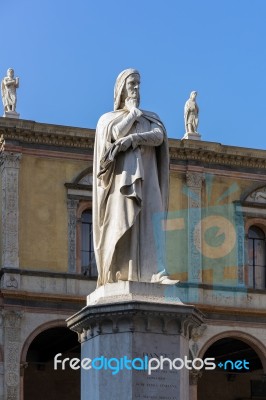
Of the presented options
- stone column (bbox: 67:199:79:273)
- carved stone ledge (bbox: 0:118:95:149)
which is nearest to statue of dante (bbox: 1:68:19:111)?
carved stone ledge (bbox: 0:118:95:149)

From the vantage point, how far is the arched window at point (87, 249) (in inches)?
1413

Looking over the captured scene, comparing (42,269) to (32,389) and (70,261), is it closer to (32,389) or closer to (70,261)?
(70,261)

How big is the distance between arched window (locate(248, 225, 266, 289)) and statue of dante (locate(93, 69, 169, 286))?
→ 86.3 ft

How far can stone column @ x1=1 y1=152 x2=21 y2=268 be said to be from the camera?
3528cm

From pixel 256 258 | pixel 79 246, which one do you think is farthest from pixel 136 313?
pixel 256 258

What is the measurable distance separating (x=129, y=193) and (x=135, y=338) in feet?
4.07

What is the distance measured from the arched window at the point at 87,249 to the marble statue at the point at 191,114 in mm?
4059

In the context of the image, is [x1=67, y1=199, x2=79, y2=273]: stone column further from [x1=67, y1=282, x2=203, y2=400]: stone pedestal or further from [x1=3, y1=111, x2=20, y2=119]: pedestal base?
[x1=67, y1=282, x2=203, y2=400]: stone pedestal

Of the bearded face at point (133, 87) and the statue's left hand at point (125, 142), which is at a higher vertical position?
the bearded face at point (133, 87)

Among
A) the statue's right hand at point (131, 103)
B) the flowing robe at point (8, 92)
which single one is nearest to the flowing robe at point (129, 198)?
the statue's right hand at point (131, 103)

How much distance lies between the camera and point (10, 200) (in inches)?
1398

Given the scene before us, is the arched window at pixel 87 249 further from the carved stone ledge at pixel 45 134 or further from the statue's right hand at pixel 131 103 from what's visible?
the statue's right hand at pixel 131 103

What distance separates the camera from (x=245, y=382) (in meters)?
40.1

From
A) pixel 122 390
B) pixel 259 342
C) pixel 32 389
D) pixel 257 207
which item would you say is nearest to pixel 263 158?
pixel 257 207
